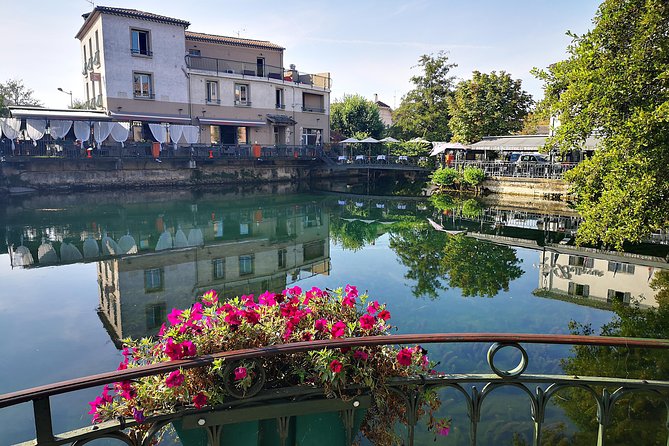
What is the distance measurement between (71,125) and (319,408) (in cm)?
2915

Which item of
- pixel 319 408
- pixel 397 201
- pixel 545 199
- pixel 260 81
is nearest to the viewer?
pixel 319 408

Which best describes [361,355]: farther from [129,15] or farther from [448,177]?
[129,15]

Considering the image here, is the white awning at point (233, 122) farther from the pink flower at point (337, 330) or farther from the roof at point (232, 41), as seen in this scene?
the pink flower at point (337, 330)

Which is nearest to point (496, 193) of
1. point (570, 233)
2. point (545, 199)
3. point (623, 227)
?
point (545, 199)

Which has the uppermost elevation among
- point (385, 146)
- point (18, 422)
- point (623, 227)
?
point (385, 146)

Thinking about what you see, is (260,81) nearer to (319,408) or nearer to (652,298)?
(652,298)

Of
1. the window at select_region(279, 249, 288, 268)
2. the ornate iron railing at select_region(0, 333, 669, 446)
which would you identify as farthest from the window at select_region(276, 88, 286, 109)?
the ornate iron railing at select_region(0, 333, 669, 446)

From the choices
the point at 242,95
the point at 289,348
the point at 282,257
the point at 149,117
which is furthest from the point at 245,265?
the point at 242,95

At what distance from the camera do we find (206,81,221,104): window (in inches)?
1340

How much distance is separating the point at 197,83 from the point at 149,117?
476 centimetres

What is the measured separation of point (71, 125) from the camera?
26.8m

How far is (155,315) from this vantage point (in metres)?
9.49

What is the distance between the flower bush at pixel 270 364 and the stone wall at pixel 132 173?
2671 centimetres

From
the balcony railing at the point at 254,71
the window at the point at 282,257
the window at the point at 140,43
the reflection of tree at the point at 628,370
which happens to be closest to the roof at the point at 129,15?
the window at the point at 140,43
